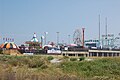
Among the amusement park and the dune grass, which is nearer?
the dune grass

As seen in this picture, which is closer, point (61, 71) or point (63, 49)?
point (61, 71)

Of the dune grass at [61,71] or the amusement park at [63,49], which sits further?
the amusement park at [63,49]

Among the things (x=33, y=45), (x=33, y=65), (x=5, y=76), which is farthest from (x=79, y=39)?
(x=5, y=76)

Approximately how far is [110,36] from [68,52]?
71.9m

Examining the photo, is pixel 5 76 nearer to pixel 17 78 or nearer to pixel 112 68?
pixel 17 78

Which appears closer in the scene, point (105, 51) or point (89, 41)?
point (105, 51)

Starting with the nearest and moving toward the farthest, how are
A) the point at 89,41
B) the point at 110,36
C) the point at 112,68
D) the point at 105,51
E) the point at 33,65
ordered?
the point at 112,68 → the point at 33,65 → the point at 105,51 → the point at 110,36 → the point at 89,41

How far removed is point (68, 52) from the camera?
94188mm

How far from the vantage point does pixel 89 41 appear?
182875mm

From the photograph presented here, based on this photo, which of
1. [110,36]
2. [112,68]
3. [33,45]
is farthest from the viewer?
[110,36]

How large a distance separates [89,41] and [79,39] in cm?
3701

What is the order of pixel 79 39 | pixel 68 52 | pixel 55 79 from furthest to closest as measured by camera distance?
1. pixel 79 39
2. pixel 68 52
3. pixel 55 79

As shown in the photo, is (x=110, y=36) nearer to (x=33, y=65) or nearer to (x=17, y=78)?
(x=33, y=65)

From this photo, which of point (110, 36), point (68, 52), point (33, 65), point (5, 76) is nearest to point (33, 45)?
point (68, 52)
